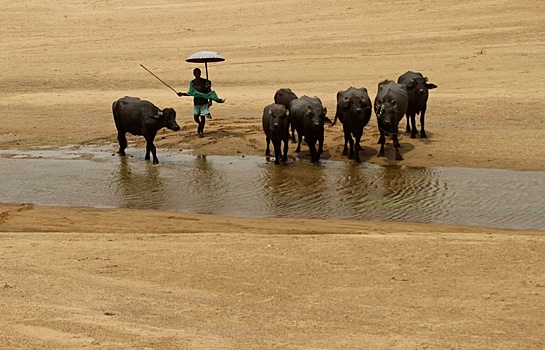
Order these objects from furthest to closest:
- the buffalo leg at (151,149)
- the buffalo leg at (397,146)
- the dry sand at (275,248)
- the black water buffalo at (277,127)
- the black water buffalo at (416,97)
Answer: the black water buffalo at (416,97), the buffalo leg at (151,149), the buffalo leg at (397,146), the black water buffalo at (277,127), the dry sand at (275,248)

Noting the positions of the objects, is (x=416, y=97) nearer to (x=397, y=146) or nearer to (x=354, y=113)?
(x=397, y=146)

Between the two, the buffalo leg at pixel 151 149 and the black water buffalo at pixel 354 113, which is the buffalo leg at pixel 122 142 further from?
the black water buffalo at pixel 354 113

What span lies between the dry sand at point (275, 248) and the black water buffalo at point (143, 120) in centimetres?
146

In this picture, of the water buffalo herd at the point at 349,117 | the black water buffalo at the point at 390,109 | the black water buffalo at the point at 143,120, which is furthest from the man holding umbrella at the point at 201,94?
the black water buffalo at the point at 390,109

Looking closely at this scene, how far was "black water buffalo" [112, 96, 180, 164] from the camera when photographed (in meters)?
18.2

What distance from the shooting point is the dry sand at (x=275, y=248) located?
7496 mm

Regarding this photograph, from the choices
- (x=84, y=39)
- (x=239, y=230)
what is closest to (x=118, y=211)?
(x=239, y=230)

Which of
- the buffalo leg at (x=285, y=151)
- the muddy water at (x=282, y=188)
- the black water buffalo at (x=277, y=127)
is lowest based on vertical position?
the muddy water at (x=282, y=188)

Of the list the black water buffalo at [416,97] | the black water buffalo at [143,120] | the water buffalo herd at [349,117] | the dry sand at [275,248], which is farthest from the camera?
the black water buffalo at [416,97]

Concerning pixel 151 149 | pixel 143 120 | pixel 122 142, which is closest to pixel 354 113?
pixel 151 149

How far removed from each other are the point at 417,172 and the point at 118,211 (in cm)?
552

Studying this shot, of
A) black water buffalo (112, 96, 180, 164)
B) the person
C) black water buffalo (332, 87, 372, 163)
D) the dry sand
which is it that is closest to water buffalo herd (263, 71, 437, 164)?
black water buffalo (332, 87, 372, 163)

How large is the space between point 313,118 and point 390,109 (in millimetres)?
1477

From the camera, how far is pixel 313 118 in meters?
17.5
